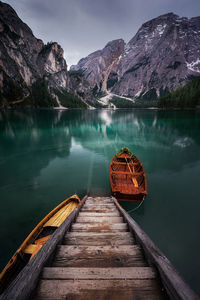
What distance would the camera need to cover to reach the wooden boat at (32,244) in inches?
137

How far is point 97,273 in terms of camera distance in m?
2.16

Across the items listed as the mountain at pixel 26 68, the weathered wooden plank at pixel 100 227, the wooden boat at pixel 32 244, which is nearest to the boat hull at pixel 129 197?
the wooden boat at pixel 32 244

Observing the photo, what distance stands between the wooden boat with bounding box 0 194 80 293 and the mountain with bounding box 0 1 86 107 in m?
109

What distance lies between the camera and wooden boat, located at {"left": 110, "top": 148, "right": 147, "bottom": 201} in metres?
7.46

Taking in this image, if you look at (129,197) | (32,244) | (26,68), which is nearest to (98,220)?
(32,244)

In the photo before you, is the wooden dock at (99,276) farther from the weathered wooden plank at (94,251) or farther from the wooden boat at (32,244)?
the wooden boat at (32,244)

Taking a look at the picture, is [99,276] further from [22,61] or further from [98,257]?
[22,61]

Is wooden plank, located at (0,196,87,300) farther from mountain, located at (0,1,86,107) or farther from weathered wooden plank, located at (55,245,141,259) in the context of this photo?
mountain, located at (0,1,86,107)

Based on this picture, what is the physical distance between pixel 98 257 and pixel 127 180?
24.0ft

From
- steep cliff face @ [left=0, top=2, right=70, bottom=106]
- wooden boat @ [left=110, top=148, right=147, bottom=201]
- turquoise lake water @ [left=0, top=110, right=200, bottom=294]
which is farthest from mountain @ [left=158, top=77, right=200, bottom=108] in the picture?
steep cliff face @ [left=0, top=2, right=70, bottom=106]

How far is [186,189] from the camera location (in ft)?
33.1

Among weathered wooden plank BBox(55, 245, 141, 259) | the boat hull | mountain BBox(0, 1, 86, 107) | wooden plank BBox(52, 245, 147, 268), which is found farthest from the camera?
mountain BBox(0, 1, 86, 107)

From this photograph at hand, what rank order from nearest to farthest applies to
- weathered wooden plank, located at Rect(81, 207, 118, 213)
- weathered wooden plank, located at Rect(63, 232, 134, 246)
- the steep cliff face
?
weathered wooden plank, located at Rect(63, 232, 134, 246), weathered wooden plank, located at Rect(81, 207, 118, 213), the steep cliff face

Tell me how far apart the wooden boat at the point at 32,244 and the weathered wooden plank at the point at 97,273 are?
2135 millimetres
